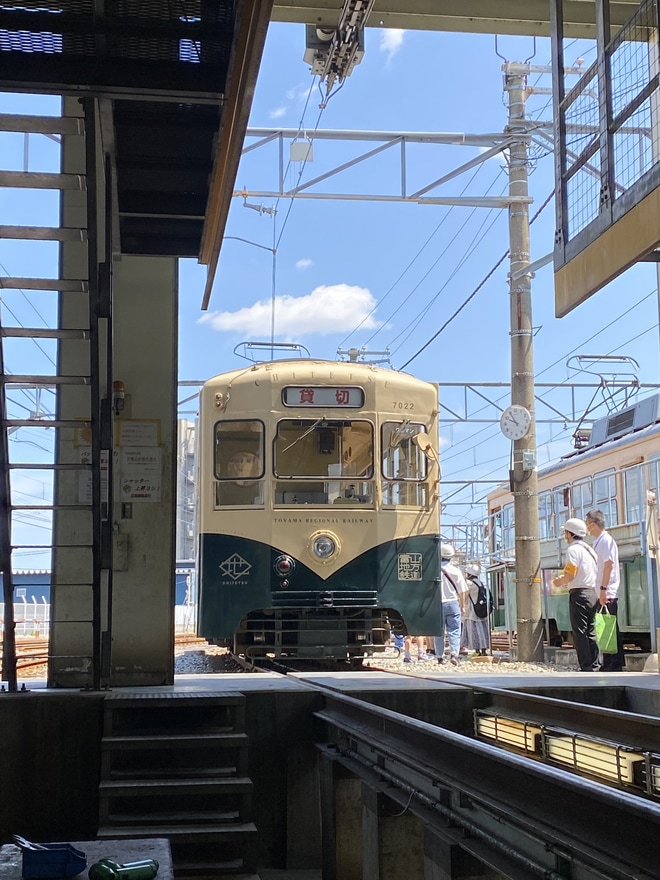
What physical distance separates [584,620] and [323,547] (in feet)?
7.95

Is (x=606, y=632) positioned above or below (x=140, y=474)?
below

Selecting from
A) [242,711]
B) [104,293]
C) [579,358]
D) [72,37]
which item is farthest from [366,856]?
[579,358]

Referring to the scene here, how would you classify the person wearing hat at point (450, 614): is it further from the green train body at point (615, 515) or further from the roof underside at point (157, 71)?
the roof underside at point (157, 71)

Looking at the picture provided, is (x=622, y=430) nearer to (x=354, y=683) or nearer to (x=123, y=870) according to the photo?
(x=354, y=683)

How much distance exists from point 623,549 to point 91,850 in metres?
10.3

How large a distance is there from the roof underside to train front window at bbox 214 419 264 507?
4401mm

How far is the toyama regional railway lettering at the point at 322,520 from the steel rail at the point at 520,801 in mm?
5500

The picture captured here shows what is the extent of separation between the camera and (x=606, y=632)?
8945mm

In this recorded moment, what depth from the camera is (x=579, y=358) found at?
57.1ft

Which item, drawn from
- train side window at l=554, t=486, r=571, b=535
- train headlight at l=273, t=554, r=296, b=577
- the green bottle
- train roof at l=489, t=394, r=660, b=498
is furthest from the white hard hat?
the green bottle

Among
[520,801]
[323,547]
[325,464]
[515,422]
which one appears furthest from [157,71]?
→ [515,422]

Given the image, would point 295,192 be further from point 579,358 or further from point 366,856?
point 366,856

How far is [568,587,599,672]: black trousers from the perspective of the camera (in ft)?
28.9

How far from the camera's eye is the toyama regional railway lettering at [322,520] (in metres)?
9.42
